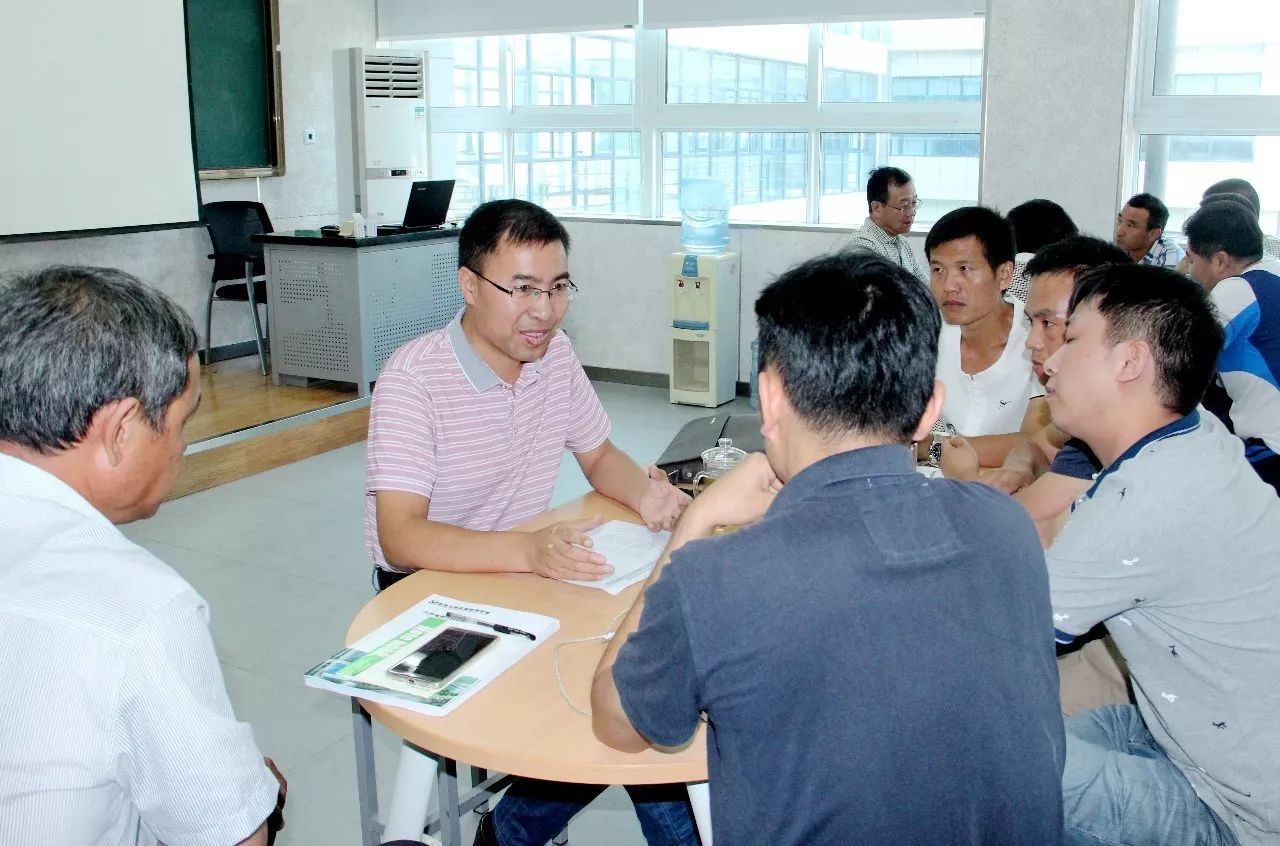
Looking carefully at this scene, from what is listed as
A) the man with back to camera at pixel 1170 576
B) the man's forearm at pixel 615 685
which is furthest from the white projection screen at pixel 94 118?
the man with back to camera at pixel 1170 576

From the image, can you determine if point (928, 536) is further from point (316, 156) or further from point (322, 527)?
point (316, 156)

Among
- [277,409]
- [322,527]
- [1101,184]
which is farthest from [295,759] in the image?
[1101,184]

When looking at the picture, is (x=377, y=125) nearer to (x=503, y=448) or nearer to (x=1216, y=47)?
(x=1216, y=47)

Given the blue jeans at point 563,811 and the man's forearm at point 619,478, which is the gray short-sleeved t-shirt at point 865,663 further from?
the man's forearm at point 619,478

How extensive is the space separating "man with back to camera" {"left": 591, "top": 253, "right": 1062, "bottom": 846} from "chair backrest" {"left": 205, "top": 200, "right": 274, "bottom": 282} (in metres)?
6.16

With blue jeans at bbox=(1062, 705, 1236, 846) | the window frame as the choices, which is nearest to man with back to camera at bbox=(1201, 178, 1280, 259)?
the window frame

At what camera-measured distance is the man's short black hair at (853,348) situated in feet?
3.72

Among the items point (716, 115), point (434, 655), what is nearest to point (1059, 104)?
point (716, 115)

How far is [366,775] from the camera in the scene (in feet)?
7.06

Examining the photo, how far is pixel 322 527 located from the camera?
4.77m

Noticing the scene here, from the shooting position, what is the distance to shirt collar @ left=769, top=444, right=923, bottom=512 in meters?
1.10

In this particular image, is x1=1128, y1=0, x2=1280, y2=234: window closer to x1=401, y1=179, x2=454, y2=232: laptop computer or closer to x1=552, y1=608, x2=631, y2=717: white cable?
→ x1=401, y1=179, x2=454, y2=232: laptop computer

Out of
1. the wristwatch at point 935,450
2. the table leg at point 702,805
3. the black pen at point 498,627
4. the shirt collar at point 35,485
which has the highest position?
the shirt collar at point 35,485

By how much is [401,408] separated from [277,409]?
4058 mm
